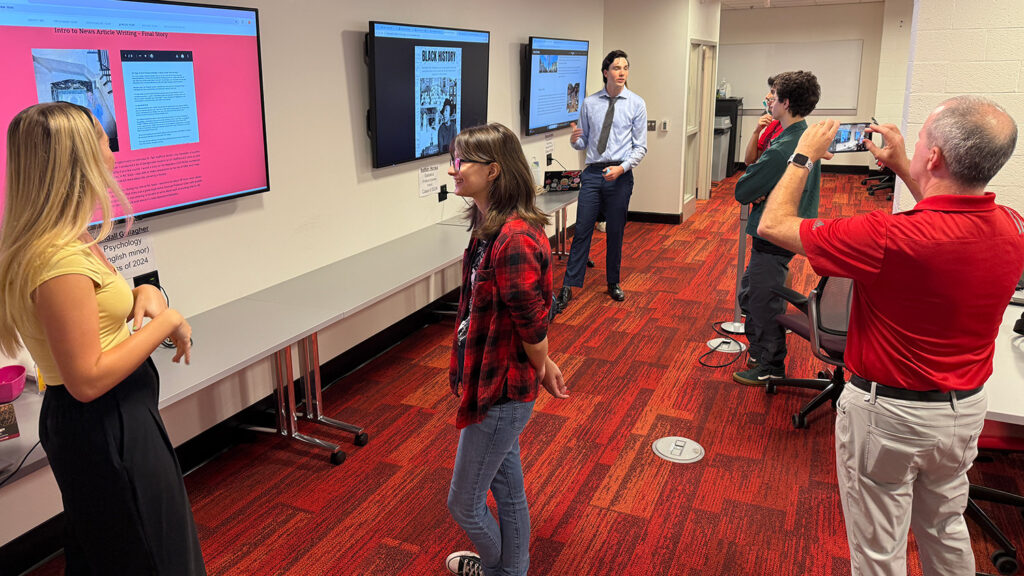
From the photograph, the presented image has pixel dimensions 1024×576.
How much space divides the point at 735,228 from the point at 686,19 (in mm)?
2083

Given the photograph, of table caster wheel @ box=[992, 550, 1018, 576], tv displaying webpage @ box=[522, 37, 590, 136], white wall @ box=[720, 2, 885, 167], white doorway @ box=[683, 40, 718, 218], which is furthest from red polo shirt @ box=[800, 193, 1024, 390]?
white wall @ box=[720, 2, 885, 167]

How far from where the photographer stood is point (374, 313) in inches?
158

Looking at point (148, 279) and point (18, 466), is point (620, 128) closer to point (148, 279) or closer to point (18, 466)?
point (148, 279)

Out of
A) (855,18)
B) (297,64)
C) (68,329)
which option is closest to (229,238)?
(297,64)

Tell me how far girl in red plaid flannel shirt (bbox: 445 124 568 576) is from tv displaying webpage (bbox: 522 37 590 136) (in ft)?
12.6

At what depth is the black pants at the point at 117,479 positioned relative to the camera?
1.53 m

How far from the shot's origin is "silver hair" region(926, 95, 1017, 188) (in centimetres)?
155

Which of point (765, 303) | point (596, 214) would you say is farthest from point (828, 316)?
point (596, 214)

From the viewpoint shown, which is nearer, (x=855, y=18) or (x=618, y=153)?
(x=618, y=153)

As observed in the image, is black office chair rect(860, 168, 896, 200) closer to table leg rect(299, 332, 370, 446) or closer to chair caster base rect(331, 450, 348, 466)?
table leg rect(299, 332, 370, 446)

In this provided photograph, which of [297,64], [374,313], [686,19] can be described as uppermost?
[686,19]

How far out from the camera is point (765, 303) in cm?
356

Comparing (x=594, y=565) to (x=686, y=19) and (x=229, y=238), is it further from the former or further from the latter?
(x=686, y=19)

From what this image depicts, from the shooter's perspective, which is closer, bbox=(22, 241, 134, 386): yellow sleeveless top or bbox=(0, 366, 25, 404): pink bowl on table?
bbox=(22, 241, 134, 386): yellow sleeveless top
